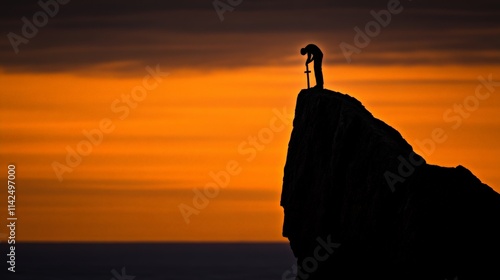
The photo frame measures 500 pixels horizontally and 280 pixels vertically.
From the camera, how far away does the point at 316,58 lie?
149 ft

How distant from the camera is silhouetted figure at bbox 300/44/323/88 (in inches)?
1784

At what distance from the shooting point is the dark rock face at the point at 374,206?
3095 cm

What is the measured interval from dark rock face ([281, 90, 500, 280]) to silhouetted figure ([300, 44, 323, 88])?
2372mm

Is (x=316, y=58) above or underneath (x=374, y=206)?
above

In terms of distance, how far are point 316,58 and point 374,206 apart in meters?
12.5

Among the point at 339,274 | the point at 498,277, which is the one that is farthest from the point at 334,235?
the point at 498,277
